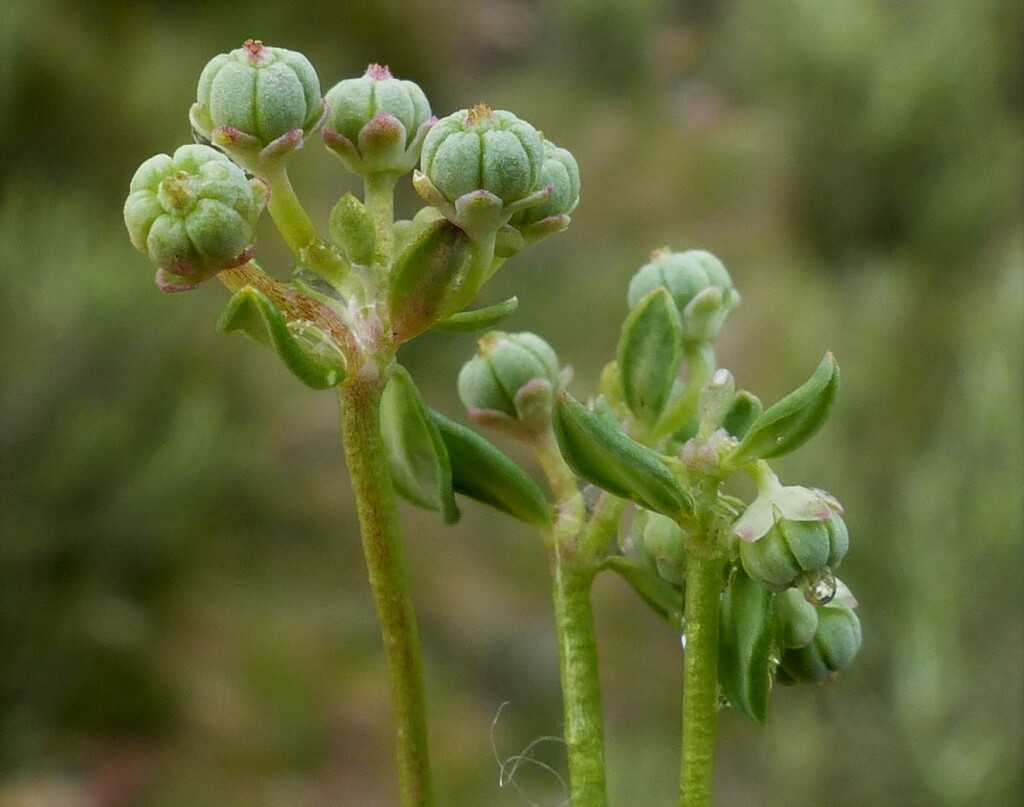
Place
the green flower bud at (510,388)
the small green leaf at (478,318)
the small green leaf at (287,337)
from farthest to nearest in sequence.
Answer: the green flower bud at (510,388) < the small green leaf at (478,318) < the small green leaf at (287,337)

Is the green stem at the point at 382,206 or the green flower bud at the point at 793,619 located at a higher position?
the green stem at the point at 382,206

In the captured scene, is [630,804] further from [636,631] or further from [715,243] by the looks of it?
[715,243]

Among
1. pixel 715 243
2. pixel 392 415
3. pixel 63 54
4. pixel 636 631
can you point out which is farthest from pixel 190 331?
pixel 392 415

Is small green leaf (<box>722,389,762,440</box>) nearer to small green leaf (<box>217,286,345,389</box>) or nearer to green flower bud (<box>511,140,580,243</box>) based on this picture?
green flower bud (<box>511,140,580,243</box>)

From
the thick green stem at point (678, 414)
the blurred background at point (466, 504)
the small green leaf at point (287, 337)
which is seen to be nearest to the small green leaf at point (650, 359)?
the thick green stem at point (678, 414)

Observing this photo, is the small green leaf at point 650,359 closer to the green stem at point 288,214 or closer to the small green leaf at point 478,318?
the small green leaf at point 478,318

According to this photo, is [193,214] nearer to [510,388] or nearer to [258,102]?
[258,102]
